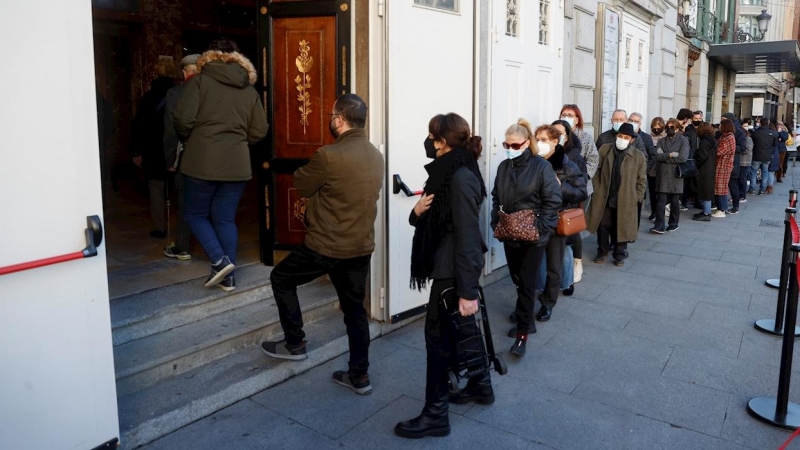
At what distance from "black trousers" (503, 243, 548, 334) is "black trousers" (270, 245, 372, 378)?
4.64 ft

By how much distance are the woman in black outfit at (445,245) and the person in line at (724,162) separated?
925 centimetres

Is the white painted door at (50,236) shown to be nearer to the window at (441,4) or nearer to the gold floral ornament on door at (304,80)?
the gold floral ornament on door at (304,80)

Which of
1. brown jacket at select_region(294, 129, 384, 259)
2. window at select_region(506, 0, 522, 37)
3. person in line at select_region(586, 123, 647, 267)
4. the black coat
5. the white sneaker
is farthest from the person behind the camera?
the black coat

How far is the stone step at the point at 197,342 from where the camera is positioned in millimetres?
3904

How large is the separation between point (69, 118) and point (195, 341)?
6.03 ft

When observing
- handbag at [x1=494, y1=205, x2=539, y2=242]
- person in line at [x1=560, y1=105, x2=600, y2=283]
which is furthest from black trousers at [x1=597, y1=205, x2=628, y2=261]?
handbag at [x1=494, y1=205, x2=539, y2=242]

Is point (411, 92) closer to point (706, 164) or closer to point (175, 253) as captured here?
point (175, 253)

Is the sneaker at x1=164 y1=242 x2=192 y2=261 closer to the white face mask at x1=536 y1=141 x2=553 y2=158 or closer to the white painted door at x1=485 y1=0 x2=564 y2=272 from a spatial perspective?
the white painted door at x1=485 y1=0 x2=564 y2=272

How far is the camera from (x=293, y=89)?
558 cm

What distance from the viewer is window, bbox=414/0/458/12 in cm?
535

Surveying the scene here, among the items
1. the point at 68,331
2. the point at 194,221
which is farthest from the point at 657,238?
the point at 68,331

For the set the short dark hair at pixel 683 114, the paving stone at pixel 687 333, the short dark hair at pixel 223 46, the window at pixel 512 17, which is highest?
Answer: the window at pixel 512 17

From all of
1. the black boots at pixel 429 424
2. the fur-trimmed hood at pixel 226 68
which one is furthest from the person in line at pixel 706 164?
the black boots at pixel 429 424

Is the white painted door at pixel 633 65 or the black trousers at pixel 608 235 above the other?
the white painted door at pixel 633 65
